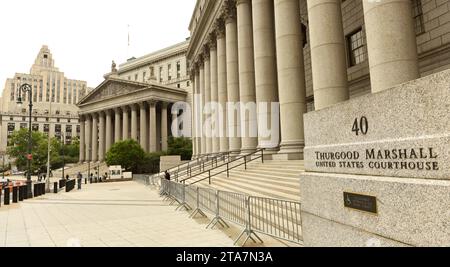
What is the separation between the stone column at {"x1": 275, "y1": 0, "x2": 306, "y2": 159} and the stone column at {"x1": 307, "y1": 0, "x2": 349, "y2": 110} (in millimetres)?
3909

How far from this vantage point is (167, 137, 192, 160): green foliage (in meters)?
69.0

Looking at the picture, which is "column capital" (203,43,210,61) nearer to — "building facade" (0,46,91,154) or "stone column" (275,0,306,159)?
"stone column" (275,0,306,159)

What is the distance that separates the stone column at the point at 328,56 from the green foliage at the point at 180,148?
189 ft

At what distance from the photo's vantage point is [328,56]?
A: 13.6 m

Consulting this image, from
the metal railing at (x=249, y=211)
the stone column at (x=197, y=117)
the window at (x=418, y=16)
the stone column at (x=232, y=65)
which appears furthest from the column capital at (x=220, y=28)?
the metal railing at (x=249, y=211)

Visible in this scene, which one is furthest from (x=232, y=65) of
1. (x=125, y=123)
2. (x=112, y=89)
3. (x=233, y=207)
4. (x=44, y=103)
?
(x=44, y=103)

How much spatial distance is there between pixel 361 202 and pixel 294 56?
572 inches

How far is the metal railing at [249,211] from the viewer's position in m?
7.97

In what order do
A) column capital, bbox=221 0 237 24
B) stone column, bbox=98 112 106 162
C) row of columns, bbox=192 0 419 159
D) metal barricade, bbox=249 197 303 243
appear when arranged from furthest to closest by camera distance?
1. stone column, bbox=98 112 106 162
2. column capital, bbox=221 0 237 24
3. row of columns, bbox=192 0 419 159
4. metal barricade, bbox=249 197 303 243

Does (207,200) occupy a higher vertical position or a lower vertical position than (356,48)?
lower

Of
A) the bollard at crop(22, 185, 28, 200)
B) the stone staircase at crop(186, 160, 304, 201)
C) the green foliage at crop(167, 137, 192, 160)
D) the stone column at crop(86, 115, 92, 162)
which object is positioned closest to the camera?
the stone staircase at crop(186, 160, 304, 201)

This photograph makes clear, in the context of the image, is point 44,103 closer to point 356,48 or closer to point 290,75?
point 290,75

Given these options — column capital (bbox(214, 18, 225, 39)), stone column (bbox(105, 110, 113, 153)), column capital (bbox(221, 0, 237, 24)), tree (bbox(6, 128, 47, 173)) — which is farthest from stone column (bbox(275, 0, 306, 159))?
tree (bbox(6, 128, 47, 173))

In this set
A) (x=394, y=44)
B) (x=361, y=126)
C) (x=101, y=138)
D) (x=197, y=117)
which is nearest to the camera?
(x=361, y=126)
